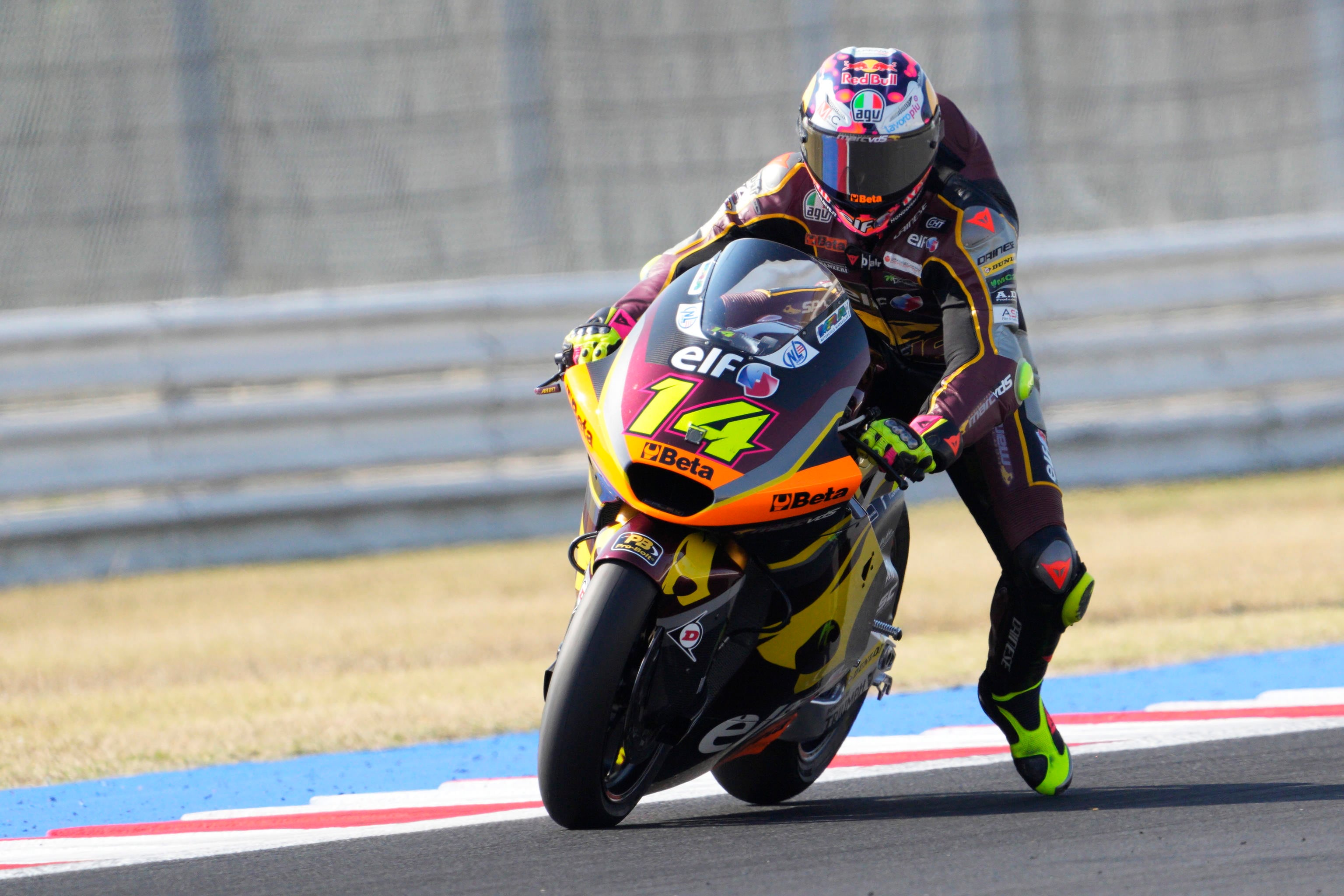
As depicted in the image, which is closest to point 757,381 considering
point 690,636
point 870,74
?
point 690,636

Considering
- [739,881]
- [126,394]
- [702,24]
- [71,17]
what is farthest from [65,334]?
[739,881]

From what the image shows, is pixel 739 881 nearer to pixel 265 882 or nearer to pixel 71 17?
pixel 265 882

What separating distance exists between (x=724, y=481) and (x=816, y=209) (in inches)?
47.7

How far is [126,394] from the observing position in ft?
28.9

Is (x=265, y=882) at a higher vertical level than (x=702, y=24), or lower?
lower

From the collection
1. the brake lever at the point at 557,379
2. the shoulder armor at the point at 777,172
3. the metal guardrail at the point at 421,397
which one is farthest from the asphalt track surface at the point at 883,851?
the metal guardrail at the point at 421,397

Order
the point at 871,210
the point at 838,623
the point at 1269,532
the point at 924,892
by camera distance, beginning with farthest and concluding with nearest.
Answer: the point at 1269,532, the point at 871,210, the point at 838,623, the point at 924,892

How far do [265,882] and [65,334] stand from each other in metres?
5.80

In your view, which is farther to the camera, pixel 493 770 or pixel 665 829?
pixel 493 770

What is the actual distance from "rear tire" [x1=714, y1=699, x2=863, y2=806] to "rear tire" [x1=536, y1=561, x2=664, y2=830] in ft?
2.45

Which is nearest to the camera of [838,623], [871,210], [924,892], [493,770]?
[924,892]

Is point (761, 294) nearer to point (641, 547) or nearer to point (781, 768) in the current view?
point (641, 547)

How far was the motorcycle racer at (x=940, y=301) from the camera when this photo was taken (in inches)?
165

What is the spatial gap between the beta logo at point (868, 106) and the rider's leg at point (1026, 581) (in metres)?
0.94
